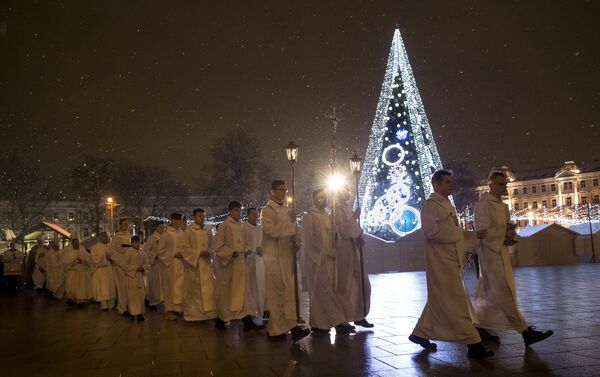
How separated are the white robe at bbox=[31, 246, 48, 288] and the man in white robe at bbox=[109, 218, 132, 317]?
986cm

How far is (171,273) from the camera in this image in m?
12.2

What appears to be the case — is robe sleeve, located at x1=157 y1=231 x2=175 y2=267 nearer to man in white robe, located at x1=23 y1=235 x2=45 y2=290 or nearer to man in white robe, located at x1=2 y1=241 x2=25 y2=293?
man in white robe, located at x1=23 y1=235 x2=45 y2=290

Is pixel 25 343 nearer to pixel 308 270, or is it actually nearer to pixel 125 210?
pixel 308 270

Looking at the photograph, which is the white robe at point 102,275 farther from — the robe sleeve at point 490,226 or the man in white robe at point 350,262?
the robe sleeve at point 490,226

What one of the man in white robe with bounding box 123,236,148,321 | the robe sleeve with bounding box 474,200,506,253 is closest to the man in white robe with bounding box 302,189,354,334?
the robe sleeve with bounding box 474,200,506,253

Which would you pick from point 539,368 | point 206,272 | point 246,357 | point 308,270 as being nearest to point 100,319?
point 206,272

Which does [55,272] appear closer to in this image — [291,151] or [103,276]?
[103,276]

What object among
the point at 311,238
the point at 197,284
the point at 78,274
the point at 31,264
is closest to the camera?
the point at 311,238

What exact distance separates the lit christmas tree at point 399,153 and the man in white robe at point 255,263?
17.8 metres

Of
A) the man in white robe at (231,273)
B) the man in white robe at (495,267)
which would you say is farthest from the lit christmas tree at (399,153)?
the man in white robe at (495,267)

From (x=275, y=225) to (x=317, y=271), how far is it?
992mm

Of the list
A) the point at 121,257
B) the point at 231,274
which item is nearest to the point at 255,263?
the point at 231,274

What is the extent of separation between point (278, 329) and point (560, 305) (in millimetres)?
5497

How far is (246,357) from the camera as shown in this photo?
7.09 m
